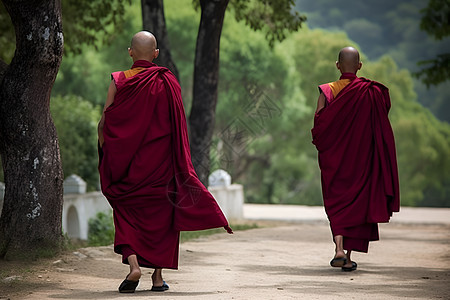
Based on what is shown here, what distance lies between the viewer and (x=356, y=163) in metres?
7.43

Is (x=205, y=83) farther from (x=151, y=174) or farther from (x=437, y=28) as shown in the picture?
(x=151, y=174)

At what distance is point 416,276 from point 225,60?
23781 mm

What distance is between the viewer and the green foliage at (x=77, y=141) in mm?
17422

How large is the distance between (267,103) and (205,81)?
10201 mm

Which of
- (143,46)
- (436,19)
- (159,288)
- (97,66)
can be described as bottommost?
(159,288)

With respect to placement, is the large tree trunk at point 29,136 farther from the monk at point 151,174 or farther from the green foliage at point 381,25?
the green foliage at point 381,25

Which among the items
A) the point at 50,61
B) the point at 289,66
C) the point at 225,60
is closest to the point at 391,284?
the point at 50,61

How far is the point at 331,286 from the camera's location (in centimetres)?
619

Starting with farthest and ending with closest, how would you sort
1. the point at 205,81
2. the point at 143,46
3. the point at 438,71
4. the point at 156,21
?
the point at 438,71, the point at 205,81, the point at 156,21, the point at 143,46

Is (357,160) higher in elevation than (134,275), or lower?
higher

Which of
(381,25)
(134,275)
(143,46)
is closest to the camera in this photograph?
(134,275)

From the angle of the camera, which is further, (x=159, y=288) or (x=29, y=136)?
(x=29, y=136)

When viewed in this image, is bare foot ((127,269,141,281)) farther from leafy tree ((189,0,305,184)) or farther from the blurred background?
the blurred background

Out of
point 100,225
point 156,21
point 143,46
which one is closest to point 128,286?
point 143,46
